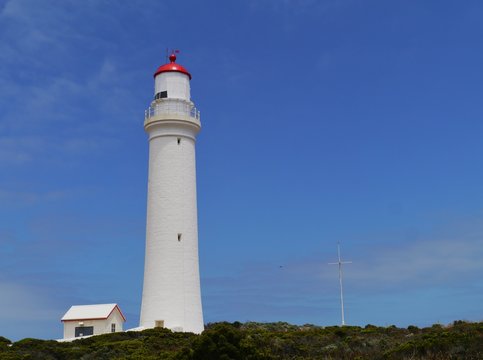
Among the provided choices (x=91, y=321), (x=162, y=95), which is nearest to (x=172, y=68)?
(x=162, y=95)

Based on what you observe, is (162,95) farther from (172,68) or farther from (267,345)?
(267,345)

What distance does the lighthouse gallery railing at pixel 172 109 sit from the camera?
34.8m

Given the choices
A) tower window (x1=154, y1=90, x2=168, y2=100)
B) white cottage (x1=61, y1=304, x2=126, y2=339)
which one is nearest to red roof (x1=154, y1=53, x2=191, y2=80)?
tower window (x1=154, y1=90, x2=168, y2=100)

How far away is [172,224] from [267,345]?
1045 centimetres

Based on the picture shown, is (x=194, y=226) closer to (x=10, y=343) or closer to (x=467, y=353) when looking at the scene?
(x=10, y=343)

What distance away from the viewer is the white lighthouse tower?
106ft

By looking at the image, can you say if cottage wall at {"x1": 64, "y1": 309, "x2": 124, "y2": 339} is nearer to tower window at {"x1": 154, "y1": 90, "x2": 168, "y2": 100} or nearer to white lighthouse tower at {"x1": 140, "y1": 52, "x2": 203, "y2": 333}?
white lighthouse tower at {"x1": 140, "y1": 52, "x2": 203, "y2": 333}

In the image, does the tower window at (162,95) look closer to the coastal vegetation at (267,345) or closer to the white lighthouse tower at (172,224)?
the white lighthouse tower at (172,224)

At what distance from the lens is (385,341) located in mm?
25359

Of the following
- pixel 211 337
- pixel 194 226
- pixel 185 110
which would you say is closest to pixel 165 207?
pixel 194 226

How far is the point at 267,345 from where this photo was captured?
2384cm

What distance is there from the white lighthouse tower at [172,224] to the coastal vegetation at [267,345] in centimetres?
208

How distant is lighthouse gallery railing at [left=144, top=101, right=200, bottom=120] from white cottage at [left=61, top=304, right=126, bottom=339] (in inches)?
376

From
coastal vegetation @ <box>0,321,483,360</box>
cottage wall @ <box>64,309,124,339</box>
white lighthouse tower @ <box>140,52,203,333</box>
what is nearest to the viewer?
coastal vegetation @ <box>0,321,483,360</box>
